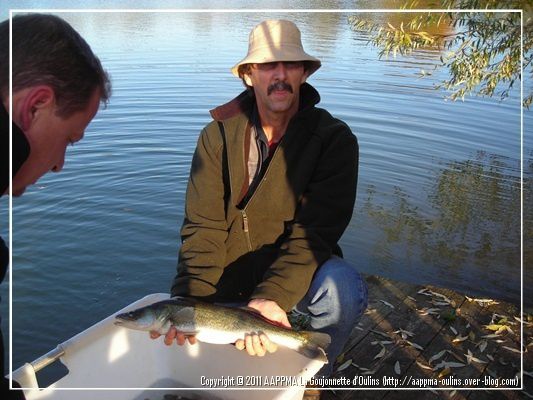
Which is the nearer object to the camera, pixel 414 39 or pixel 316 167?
pixel 316 167

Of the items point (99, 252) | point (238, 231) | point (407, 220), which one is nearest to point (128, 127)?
point (99, 252)

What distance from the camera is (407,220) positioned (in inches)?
314

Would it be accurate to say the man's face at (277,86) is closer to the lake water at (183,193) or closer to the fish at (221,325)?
the fish at (221,325)

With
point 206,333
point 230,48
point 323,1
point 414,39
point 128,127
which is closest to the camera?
point 206,333

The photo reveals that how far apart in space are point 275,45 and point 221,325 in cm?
174

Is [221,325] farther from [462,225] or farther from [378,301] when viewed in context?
[462,225]

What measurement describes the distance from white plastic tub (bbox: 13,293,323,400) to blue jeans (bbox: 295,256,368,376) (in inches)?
11.3

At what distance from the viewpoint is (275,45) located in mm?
3549

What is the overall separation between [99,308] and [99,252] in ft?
3.41

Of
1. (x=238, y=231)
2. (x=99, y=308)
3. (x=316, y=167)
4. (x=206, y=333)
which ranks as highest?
(x=316, y=167)

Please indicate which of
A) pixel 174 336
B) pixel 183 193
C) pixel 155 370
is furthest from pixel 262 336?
pixel 183 193

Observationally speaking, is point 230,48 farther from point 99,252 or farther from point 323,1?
point 99,252

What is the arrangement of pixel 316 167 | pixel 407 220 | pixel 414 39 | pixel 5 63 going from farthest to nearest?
pixel 407 220 < pixel 414 39 < pixel 316 167 < pixel 5 63

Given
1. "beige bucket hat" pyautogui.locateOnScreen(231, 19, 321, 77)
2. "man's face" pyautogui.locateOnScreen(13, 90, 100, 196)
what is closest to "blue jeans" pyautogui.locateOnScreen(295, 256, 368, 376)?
"beige bucket hat" pyautogui.locateOnScreen(231, 19, 321, 77)
